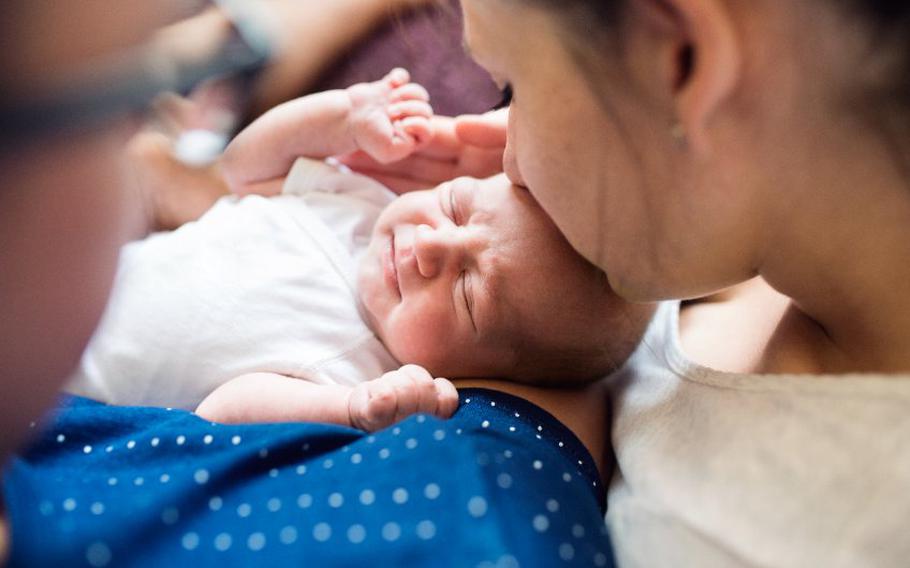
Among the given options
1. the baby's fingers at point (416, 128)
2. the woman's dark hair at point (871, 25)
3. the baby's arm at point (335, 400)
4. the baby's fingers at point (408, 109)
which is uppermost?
the woman's dark hair at point (871, 25)

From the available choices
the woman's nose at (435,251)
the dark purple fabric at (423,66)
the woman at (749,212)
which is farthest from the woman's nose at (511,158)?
the dark purple fabric at (423,66)

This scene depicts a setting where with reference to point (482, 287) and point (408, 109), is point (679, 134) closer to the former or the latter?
point (482, 287)

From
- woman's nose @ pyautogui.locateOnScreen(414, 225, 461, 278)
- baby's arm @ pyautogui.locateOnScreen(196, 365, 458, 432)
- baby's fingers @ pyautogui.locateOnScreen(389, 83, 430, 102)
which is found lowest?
baby's arm @ pyautogui.locateOnScreen(196, 365, 458, 432)

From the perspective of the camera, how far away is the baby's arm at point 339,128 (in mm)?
1201

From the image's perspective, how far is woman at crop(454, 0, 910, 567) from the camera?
58cm

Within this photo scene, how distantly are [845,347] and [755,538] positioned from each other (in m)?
0.22

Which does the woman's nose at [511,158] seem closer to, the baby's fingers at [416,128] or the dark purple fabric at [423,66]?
the baby's fingers at [416,128]

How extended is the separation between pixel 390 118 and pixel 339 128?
81 millimetres

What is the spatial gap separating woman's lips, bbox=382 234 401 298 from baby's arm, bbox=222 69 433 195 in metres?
0.17

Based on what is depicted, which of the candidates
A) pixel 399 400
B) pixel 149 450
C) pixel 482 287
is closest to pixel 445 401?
pixel 399 400

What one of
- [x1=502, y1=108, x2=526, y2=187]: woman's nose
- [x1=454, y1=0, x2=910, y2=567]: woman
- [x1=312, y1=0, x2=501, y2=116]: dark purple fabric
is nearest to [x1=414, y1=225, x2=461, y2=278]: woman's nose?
[x1=502, y1=108, x2=526, y2=187]: woman's nose

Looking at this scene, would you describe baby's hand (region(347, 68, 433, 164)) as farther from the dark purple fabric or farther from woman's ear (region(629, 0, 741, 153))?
woman's ear (region(629, 0, 741, 153))

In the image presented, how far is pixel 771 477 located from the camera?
73cm

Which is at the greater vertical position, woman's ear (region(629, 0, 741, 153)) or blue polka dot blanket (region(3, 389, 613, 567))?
woman's ear (region(629, 0, 741, 153))
